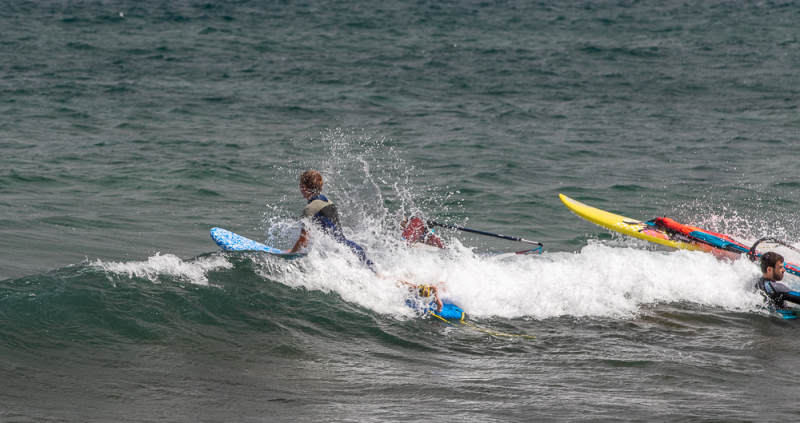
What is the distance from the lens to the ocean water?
18.8 ft

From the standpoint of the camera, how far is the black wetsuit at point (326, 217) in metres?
7.55

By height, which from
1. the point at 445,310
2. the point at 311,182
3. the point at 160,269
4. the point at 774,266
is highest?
the point at 311,182

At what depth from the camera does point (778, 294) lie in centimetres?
785

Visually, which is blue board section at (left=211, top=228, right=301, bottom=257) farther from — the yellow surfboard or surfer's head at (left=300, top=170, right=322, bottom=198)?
the yellow surfboard

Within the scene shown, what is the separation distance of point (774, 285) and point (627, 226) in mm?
3215

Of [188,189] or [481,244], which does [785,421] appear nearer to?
[481,244]

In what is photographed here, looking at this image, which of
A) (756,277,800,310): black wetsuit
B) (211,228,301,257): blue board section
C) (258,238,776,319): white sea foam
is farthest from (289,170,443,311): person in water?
(756,277,800,310): black wetsuit

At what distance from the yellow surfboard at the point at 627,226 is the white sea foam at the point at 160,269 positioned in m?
6.15

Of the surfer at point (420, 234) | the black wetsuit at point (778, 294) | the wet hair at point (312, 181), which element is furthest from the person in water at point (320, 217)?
the black wetsuit at point (778, 294)

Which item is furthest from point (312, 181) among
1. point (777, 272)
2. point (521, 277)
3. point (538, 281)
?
point (777, 272)

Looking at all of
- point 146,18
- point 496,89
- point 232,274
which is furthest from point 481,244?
point 146,18

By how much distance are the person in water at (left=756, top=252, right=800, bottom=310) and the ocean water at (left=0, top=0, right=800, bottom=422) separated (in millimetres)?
205

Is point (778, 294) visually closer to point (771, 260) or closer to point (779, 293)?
point (779, 293)

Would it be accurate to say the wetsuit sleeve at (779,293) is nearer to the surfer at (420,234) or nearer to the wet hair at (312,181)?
the surfer at (420,234)
